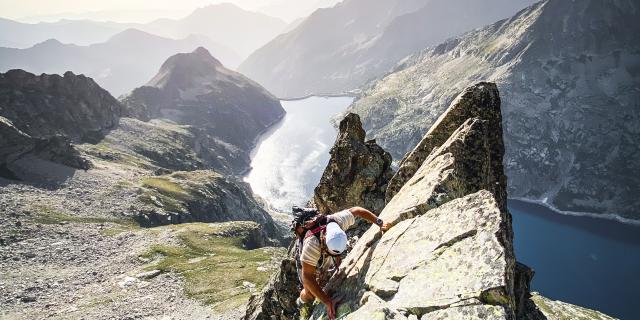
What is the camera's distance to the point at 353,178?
31094 mm

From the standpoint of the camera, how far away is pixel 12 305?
52.7m

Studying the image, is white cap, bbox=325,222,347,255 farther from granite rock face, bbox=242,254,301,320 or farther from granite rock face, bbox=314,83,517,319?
granite rock face, bbox=242,254,301,320

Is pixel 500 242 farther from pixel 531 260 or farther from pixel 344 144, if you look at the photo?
pixel 531 260

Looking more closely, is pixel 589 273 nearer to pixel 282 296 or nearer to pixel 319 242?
pixel 282 296

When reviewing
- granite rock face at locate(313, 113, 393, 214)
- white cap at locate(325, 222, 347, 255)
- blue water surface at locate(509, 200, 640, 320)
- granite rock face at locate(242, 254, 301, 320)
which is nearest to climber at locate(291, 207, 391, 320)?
white cap at locate(325, 222, 347, 255)

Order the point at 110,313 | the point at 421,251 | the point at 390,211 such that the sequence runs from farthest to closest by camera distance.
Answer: the point at 110,313, the point at 390,211, the point at 421,251

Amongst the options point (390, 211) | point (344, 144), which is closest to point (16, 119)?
point (344, 144)

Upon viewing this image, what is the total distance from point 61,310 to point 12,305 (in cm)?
678

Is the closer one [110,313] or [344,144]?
[344,144]

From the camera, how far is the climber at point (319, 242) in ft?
44.9

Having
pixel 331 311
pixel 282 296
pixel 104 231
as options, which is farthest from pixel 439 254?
pixel 104 231

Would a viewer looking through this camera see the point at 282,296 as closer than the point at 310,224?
No

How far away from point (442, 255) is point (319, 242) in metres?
4.22

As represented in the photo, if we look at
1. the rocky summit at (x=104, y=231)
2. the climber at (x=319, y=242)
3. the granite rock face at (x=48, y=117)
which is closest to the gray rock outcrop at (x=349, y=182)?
the climber at (x=319, y=242)
